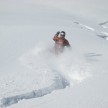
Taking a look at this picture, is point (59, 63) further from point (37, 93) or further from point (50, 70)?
point (37, 93)

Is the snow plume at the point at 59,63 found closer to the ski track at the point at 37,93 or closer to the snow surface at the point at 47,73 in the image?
the snow surface at the point at 47,73

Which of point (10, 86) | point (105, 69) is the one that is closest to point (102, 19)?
point (105, 69)

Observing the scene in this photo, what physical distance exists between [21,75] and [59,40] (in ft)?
13.2

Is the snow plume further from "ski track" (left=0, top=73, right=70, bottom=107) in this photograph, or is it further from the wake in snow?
"ski track" (left=0, top=73, right=70, bottom=107)

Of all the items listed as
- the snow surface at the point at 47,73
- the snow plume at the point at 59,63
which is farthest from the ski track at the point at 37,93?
the snow plume at the point at 59,63

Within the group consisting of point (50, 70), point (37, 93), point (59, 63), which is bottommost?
point (59, 63)

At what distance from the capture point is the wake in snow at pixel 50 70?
7.82 meters

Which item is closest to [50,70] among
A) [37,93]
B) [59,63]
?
[59,63]

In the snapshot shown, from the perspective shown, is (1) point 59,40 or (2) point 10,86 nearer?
(2) point 10,86

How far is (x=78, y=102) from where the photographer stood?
20.3ft

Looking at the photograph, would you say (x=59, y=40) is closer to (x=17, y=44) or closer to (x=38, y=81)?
(x=17, y=44)

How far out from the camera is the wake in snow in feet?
25.6

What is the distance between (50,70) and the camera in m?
10.1

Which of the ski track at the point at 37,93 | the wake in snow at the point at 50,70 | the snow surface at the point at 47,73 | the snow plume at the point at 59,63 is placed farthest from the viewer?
the snow plume at the point at 59,63
